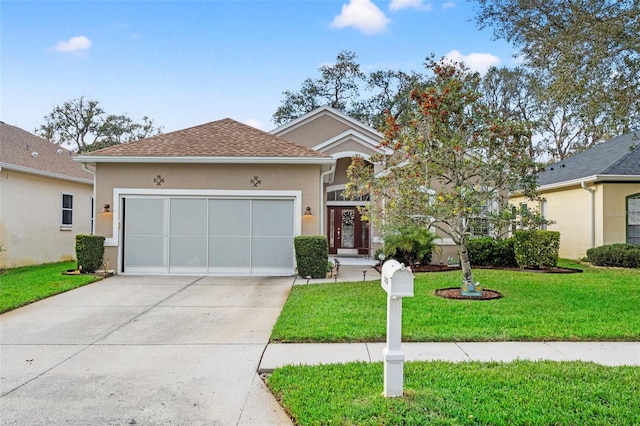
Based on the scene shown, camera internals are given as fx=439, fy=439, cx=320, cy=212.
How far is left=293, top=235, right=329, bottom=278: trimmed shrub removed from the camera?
11531mm

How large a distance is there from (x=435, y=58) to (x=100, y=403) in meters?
8.29

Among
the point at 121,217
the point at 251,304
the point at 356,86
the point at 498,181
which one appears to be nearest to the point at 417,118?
the point at 498,181

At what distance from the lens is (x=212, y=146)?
12805mm

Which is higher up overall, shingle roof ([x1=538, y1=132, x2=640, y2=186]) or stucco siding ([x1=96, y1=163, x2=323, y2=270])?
shingle roof ([x1=538, y1=132, x2=640, y2=186])

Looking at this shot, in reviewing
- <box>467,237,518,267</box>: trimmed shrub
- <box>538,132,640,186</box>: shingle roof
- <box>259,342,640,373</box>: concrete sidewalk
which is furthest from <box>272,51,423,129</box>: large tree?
<box>259,342,640,373</box>: concrete sidewalk

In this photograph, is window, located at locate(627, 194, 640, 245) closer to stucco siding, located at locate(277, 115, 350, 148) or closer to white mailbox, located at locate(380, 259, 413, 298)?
stucco siding, located at locate(277, 115, 350, 148)

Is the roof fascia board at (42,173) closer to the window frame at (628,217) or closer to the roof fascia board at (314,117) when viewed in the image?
the roof fascia board at (314,117)

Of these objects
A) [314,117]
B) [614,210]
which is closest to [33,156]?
[314,117]

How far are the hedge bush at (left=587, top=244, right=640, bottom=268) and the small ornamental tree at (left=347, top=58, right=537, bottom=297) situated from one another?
679 cm

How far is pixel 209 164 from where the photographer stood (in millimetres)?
12438

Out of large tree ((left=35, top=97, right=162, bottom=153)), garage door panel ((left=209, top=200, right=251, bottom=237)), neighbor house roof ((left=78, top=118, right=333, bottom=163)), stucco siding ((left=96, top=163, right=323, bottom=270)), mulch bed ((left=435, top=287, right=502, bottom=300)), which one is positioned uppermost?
large tree ((left=35, top=97, right=162, bottom=153))

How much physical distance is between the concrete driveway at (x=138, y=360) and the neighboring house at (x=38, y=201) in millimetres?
6371

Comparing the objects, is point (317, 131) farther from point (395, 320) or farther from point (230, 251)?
point (395, 320)

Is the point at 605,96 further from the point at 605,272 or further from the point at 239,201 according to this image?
the point at 239,201
